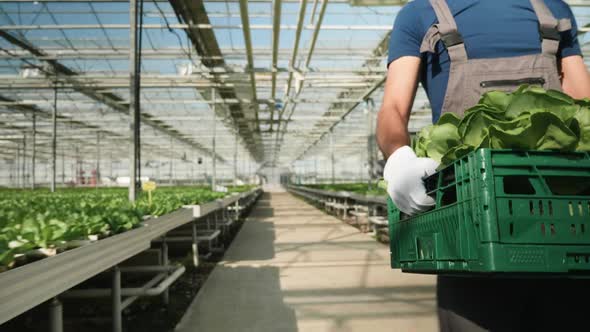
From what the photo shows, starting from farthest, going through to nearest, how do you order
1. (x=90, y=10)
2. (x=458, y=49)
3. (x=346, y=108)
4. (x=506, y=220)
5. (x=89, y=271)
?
(x=346, y=108), (x=90, y=10), (x=89, y=271), (x=458, y=49), (x=506, y=220)

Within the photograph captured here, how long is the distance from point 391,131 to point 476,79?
24cm

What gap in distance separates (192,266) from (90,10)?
7045 millimetres

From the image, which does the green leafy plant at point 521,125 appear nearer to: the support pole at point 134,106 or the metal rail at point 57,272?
the metal rail at point 57,272

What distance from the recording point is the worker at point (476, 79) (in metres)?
1.04

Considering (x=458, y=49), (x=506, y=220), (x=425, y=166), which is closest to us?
(x=506, y=220)

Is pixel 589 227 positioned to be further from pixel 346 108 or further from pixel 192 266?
pixel 346 108

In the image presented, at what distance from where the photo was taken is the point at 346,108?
17.5 meters

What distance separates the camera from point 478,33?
120 cm

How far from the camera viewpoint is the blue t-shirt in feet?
3.88

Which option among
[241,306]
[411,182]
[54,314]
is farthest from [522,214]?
[241,306]

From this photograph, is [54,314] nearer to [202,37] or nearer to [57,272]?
[57,272]

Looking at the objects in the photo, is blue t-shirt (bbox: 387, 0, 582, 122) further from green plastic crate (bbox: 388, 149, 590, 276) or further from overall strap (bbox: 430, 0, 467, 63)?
green plastic crate (bbox: 388, 149, 590, 276)

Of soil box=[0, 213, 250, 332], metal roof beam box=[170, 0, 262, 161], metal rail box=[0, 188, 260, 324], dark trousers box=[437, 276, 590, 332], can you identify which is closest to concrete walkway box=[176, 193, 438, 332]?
soil box=[0, 213, 250, 332]

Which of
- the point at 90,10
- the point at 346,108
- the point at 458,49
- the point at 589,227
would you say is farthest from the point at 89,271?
the point at 346,108
